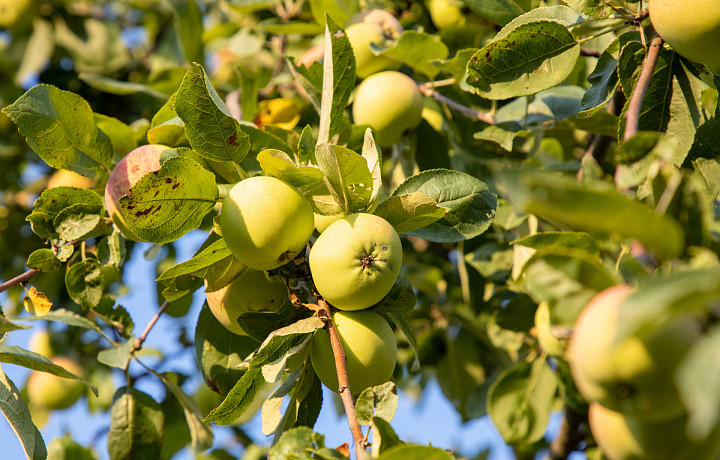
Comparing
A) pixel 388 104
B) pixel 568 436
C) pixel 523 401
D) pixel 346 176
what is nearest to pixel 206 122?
pixel 346 176

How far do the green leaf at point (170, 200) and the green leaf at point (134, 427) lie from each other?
709mm

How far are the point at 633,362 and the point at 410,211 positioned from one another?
1.89ft

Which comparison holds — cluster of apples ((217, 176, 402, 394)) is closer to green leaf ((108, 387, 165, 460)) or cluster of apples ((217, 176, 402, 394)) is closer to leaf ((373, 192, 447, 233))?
leaf ((373, 192, 447, 233))

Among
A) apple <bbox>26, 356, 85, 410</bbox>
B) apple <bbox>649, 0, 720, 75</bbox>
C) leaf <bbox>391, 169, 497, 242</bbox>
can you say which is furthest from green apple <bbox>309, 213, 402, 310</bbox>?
apple <bbox>26, 356, 85, 410</bbox>

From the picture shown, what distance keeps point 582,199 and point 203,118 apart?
0.76 meters

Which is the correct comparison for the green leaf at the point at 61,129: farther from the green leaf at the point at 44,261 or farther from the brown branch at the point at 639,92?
A: the brown branch at the point at 639,92

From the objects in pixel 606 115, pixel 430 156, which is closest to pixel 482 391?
pixel 430 156

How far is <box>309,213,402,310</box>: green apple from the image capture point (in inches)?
40.6

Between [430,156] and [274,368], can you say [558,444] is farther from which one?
[274,368]

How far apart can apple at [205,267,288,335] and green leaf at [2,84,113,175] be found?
0.48 m

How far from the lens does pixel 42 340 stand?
126 inches

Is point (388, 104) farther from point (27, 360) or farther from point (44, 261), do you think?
point (27, 360)

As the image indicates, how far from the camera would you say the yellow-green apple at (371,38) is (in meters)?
1.79

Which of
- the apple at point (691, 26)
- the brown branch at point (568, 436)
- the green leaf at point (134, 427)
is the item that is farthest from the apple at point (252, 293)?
the brown branch at point (568, 436)
